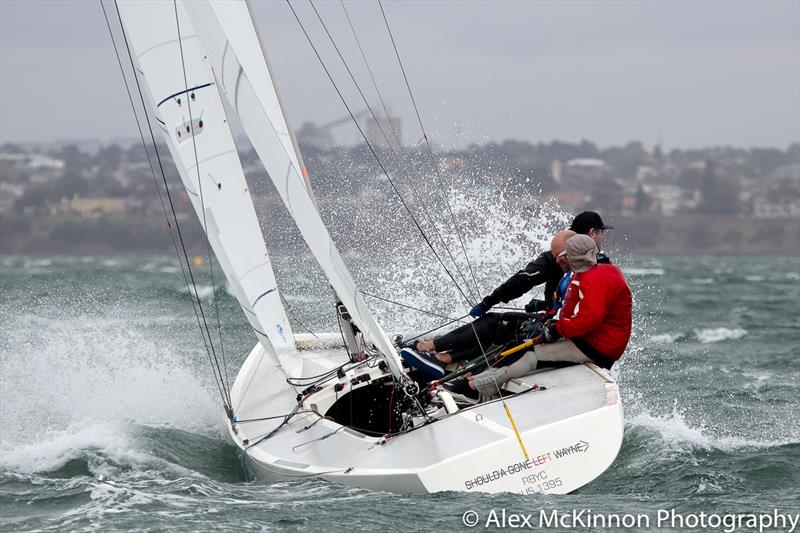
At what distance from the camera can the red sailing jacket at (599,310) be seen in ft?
16.0

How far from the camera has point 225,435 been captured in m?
6.24

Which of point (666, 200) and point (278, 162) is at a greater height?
point (278, 162)

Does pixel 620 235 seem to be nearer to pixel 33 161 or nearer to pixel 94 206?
pixel 94 206

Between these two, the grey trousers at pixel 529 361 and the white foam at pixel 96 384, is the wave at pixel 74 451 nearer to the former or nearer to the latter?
the white foam at pixel 96 384

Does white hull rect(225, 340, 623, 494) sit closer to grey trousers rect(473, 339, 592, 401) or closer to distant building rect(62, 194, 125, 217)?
grey trousers rect(473, 339, 592, 401)

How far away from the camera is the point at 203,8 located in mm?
4766

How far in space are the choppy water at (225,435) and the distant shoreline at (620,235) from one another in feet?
118

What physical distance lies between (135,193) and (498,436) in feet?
182

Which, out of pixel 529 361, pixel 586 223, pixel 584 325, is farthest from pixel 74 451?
pixel 586 223

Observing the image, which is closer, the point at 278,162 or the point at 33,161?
the point at 278,162

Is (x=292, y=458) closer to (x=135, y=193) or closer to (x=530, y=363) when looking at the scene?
(x=530, y=363)

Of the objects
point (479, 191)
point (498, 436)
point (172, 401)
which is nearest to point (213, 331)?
point (479, 191)

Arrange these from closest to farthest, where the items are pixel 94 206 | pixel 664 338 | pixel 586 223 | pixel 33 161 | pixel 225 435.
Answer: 1. pixel 586 223
2. pixel 225 435
3. pixel 664 338
4. pixel 94 206
5. pixel 33 161

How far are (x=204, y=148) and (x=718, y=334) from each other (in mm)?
7619
